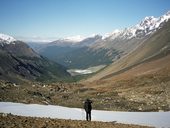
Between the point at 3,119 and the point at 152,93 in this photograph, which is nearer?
the point at 3,119

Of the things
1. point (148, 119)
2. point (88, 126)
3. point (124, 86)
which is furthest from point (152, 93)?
point (88, 126)

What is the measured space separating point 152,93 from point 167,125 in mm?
40115

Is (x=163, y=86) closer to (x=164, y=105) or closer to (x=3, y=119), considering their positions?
(x=164, y=105)

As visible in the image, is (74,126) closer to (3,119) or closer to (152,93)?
(3,119)

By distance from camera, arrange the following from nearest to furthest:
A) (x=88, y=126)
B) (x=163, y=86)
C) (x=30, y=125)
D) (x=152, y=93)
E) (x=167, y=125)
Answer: (x=30, y=125) → (x=88, y=126) → (x=167, y=125) → (x=152, y=93) → (x=163, y=86)

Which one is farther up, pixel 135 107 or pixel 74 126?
pixel 135 107

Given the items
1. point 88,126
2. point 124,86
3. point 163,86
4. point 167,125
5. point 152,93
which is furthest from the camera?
point 124,86

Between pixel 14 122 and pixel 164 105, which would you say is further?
pixel 164 105

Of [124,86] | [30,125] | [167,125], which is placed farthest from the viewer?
[124,86]

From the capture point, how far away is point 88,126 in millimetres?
22938

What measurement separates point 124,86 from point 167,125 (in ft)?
213

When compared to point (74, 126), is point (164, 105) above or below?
above

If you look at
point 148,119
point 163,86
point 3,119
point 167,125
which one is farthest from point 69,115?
point 163,86

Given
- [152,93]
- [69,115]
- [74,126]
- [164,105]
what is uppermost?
[152,93]
